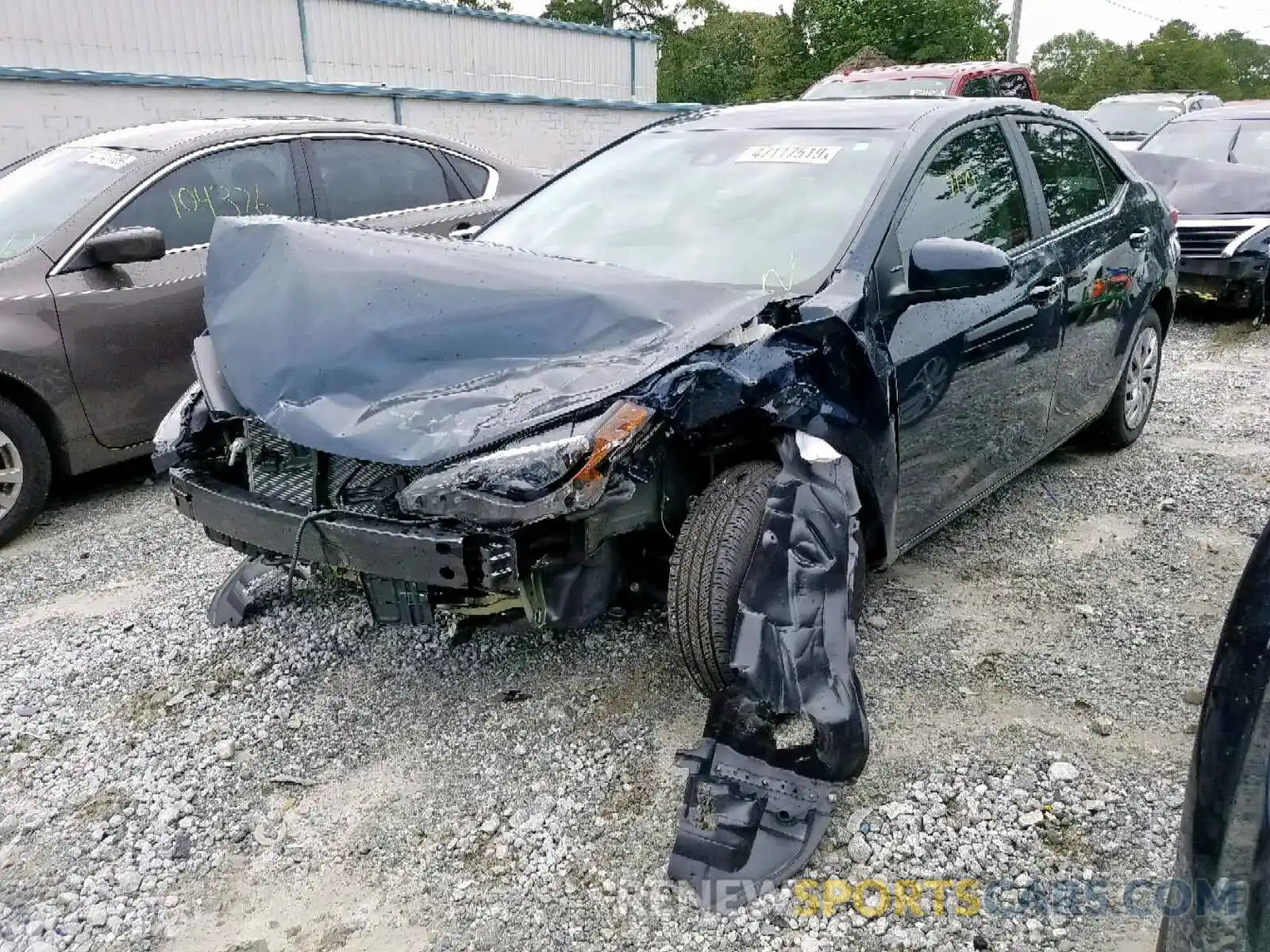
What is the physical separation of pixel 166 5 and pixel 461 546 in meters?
14.0

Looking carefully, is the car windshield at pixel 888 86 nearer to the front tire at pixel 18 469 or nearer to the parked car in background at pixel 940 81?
the parked car in background at pixel 940 81

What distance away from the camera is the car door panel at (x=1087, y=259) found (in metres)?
4.01

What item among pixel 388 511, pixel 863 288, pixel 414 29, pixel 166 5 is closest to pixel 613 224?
pixel 863 288

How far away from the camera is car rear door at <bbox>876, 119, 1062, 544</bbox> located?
10.3ft

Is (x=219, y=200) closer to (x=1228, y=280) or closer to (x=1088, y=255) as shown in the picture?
(x=1088, y=255)

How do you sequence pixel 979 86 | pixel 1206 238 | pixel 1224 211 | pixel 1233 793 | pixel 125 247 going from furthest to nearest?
pixel 979 86, pixel 1224 211, pixel 1206 238, pixel 125 247, pixel 1233 793

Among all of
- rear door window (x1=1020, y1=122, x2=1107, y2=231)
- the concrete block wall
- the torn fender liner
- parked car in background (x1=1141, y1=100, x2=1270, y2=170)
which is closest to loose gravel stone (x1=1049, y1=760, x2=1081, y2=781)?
the torn fender liner

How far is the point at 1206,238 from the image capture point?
8.05 meters

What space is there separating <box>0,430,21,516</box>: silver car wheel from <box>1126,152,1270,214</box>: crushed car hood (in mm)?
7805

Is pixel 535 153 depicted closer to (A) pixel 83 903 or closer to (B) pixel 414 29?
(B) pixel 414 29

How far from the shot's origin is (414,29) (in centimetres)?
1617

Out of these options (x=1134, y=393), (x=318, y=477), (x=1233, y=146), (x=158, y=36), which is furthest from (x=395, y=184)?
(x=158, y=36)

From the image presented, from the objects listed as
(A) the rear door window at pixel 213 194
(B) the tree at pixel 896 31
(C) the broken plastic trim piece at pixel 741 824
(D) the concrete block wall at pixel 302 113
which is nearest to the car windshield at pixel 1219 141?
(D) the concrete block wall at pixel 302 113

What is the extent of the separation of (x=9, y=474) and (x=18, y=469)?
42 mm
